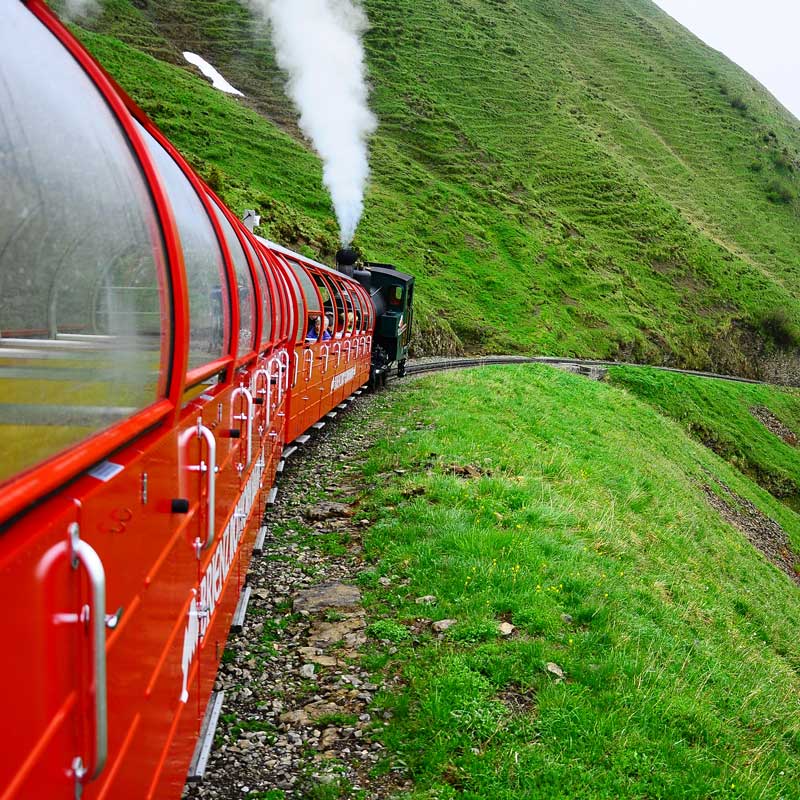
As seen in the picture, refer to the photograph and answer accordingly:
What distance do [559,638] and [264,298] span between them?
12.1 feet

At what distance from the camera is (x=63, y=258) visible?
5.44 feet

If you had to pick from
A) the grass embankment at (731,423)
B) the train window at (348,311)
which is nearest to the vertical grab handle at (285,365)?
the train window at (348,311)

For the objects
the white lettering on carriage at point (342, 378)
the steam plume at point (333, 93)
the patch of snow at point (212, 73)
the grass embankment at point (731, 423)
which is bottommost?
the grass embankment at point (731, 423)

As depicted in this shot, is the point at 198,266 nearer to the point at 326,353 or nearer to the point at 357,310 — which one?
the point at 326,353

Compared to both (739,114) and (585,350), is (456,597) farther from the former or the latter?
(739,114)

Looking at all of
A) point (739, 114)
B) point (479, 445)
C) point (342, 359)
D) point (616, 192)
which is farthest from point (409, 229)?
point (739, 114)

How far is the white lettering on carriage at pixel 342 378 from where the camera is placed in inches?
477

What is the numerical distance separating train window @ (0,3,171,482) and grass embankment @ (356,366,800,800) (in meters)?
2.91

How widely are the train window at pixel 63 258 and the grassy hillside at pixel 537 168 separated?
25.9 metres

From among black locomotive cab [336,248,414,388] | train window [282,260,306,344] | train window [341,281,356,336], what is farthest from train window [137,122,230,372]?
black locomotive cab [336,248,414,388]

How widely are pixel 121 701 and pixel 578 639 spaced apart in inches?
150

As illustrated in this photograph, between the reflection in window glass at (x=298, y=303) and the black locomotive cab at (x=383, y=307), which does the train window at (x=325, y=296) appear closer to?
the reflection in window glass at (x=298, y=303)

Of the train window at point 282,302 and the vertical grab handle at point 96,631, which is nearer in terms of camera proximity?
the vertical grab handle at point 96,631

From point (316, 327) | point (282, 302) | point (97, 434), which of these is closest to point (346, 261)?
point (316, 327)
